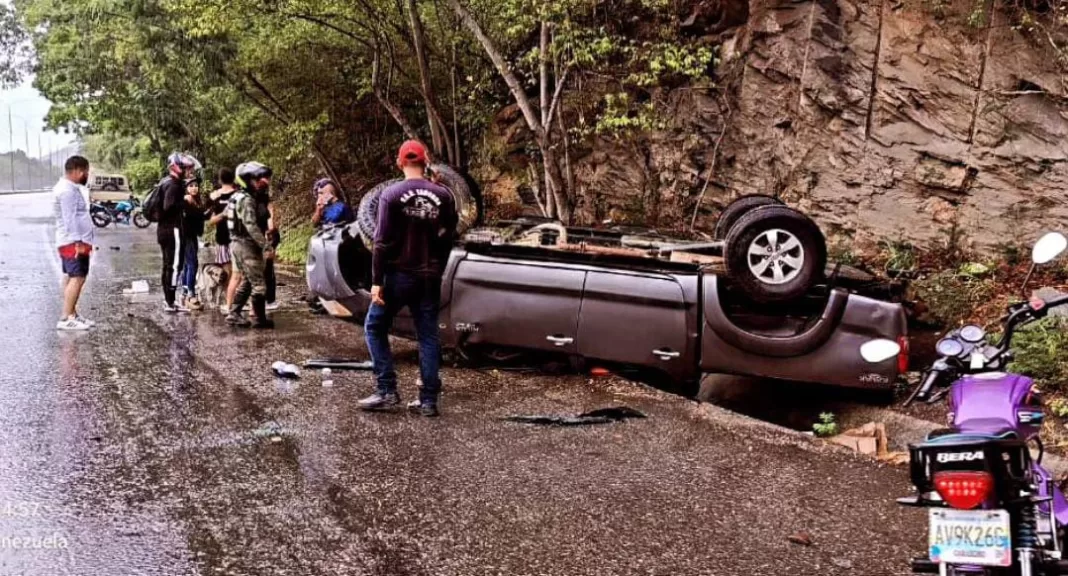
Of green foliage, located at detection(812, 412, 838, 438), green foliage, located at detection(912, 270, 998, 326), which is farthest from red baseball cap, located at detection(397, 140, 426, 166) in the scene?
green foliage, located at detection(912, 270, 998, 326)

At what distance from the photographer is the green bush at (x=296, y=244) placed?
674 inches

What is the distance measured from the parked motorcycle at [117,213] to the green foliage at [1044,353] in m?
25.7

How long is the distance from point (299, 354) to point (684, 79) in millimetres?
7238

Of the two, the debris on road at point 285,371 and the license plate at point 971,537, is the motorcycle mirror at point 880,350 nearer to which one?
the license plate at point 971,537

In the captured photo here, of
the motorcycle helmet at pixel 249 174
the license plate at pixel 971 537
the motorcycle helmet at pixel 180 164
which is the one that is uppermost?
the motorcycle helmet at pixel 180 164

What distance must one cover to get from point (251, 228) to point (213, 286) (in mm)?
1924

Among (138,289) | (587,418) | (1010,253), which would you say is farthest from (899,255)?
(138,289)

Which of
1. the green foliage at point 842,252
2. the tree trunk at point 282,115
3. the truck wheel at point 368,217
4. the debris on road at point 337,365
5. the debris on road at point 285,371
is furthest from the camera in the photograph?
the tree trunk at point 282,115

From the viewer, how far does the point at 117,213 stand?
27.9 metres

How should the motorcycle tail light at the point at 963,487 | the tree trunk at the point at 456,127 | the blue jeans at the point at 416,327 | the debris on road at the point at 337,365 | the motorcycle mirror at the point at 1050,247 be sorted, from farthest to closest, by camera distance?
the tree trunk at the point at 456,127, the debris on road at the point at 337,365, the blue jeans at the point at 416,327, the motorcycle mirror at the point at 1050,247, the motorcycle tail light at the point at 963,487

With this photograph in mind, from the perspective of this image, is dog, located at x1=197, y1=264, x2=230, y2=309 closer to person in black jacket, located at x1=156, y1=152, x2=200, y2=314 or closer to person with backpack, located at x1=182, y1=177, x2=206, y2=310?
person with backpack, located at x1=182, y1=177, x2=206, y2=310

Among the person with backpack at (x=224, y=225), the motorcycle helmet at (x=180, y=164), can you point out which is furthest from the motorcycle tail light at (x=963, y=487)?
the motorcycle helmet at (x=180, y=164)

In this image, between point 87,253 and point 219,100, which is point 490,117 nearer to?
point 87,253

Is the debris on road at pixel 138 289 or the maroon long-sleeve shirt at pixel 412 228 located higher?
the maroon long-sleeve shirt at pixel 412 228
